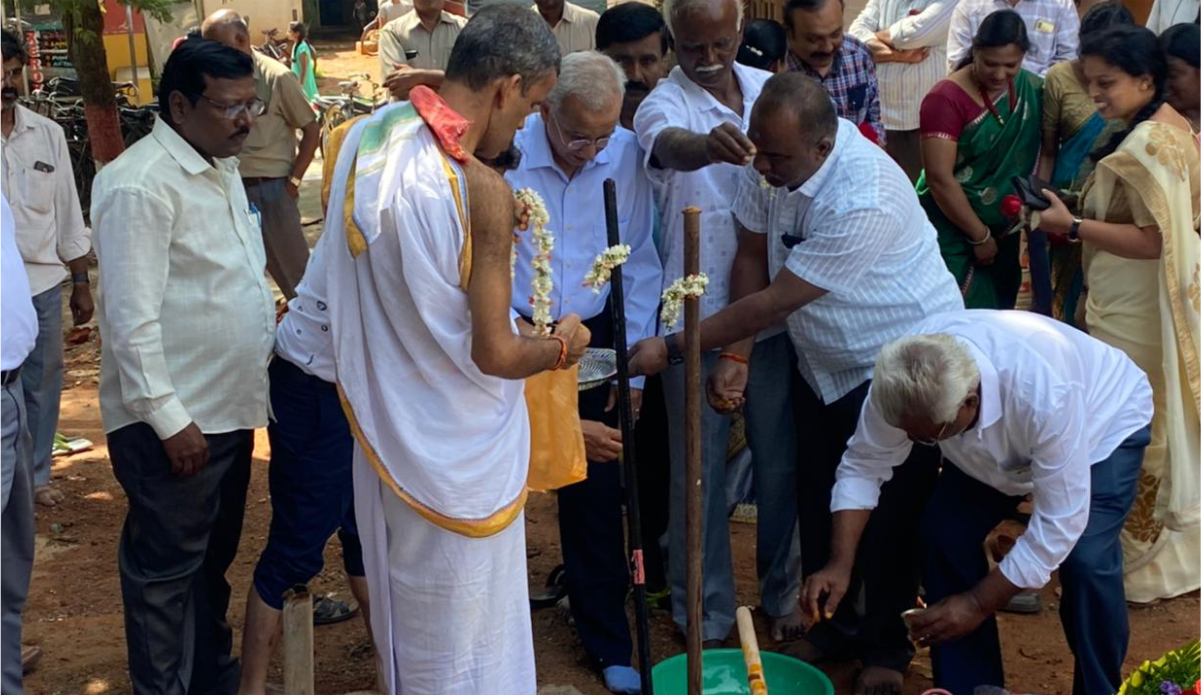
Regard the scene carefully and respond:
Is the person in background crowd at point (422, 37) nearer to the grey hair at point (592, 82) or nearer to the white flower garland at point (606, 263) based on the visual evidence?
the grey hair at point (592, 82)

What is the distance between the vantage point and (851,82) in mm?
5312

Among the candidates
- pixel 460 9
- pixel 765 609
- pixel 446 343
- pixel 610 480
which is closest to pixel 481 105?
pixel 446 343

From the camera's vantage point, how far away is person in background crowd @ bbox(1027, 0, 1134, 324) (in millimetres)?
5211

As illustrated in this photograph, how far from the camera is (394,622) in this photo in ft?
10.8

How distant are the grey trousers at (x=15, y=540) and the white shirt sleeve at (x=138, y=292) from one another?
11.0 inches

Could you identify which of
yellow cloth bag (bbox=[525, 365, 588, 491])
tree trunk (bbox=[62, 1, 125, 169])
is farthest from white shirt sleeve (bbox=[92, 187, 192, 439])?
tree trunk (bbox=[62, 1, 125, 169])

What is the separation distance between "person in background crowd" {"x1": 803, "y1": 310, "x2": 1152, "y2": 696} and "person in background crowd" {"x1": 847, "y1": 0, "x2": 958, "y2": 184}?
370cm

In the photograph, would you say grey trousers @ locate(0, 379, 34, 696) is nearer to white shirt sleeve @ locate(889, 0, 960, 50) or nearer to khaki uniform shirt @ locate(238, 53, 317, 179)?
khaki uniform shirt @ locate(238, 53, 317, 179)

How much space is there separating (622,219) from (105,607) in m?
2.49

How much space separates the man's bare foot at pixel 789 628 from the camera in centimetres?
466

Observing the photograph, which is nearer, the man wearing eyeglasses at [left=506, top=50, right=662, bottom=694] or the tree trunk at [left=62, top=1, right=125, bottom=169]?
the man wearing eyeglasses at [left=506, top=50, right=662, bottom=694]

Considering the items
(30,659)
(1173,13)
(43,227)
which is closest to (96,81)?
(43,227)

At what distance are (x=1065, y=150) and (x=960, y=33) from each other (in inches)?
47.8

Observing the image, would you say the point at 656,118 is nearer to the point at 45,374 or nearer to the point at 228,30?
the point at 45,374
